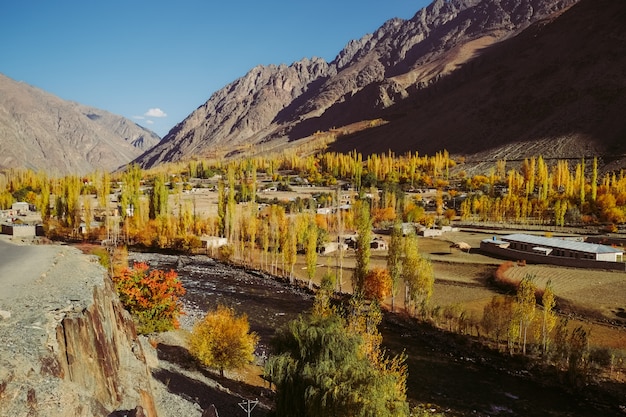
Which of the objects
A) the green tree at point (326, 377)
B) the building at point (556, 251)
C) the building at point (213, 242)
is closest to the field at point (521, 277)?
the building at point (556, 251)

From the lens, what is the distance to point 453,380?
99.8 feet

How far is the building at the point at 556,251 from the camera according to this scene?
53.1 metres

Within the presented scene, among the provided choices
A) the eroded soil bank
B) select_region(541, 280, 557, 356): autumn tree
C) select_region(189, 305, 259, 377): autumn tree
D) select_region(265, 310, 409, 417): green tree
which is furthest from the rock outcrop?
select_region(541, 280, 557, 356): autumn tree

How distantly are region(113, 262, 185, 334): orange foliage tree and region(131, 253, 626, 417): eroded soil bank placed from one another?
2137mm

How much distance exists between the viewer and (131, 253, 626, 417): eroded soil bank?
26328 millimetres

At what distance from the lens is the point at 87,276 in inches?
977

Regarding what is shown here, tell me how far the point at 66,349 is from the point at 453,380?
24095mm

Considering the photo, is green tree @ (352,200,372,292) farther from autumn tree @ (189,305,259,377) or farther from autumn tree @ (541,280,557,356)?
autumn tree @ (189,305,259,377)

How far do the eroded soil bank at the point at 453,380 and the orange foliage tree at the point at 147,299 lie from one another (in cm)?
214

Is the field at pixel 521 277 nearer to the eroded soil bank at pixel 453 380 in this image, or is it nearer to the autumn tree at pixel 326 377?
the eroded soil bank at pixel 453 380

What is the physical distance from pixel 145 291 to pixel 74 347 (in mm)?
15120

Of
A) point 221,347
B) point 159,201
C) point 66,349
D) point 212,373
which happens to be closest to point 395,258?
point 221,347

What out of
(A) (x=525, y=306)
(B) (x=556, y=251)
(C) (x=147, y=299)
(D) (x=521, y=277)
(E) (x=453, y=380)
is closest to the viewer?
(E) (x=453, y=380)

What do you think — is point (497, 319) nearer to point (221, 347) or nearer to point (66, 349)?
point (221, 347)
